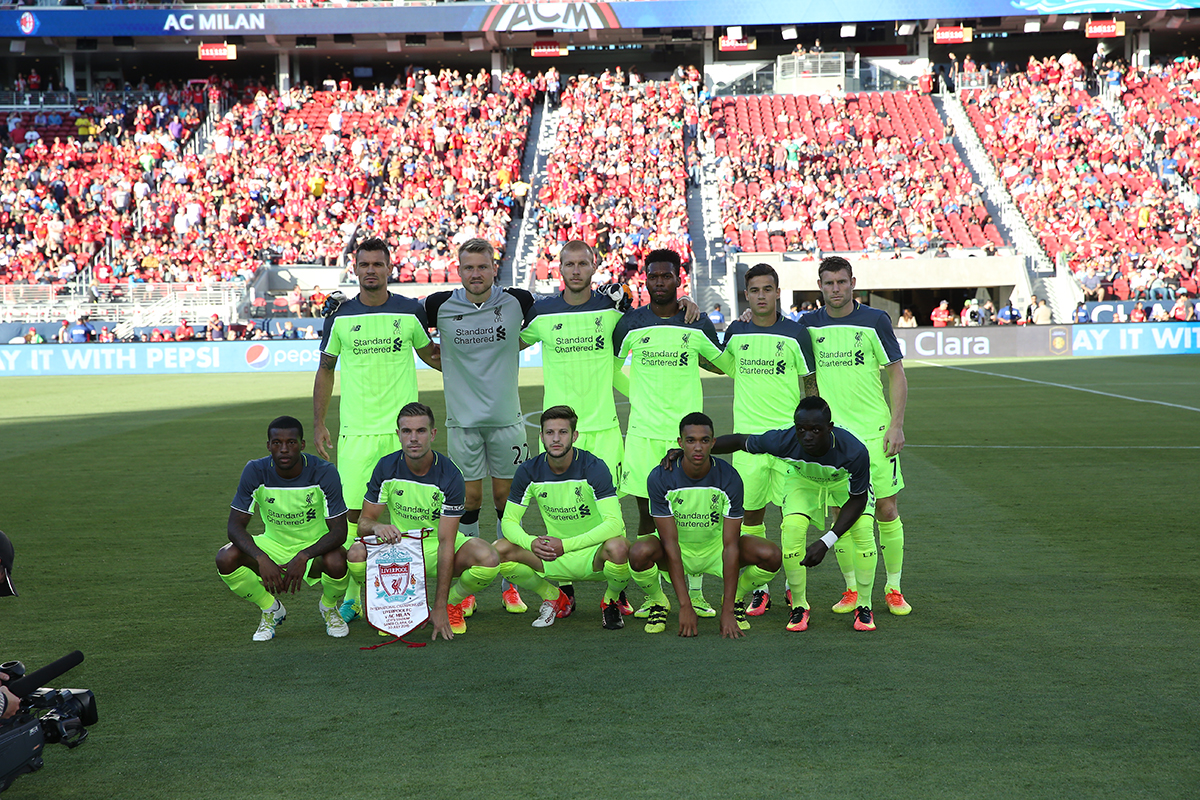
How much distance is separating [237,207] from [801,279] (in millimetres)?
20029

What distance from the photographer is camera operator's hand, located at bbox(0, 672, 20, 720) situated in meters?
3.40

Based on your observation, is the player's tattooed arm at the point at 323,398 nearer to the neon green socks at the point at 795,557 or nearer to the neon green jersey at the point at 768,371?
the neon green jersey at the point at 768,371

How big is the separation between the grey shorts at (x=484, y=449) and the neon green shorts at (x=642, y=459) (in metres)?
0.66

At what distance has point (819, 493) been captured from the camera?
6.06m

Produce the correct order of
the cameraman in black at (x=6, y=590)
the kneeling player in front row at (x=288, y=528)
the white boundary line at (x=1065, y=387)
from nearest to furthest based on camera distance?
the cameraman in black at (x=6, y=590) < the kneeling player in front row at (x=288, y=528) < the white boundary line at (x=1065, y=387)

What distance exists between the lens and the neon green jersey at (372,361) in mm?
6535

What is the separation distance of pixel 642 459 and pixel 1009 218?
33589 millimetres

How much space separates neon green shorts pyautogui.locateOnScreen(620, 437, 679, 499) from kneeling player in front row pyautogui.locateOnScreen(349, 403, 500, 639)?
1116 millimetres

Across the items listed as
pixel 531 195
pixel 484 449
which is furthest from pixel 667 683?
pixel 531 195

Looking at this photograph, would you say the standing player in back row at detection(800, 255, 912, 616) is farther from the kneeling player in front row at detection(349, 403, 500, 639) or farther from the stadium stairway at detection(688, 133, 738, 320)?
the stadium stairway at detection(688, 133, 738, 320)

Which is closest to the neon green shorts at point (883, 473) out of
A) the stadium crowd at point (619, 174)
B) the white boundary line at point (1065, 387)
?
the white boundary line at point (1065, 387)

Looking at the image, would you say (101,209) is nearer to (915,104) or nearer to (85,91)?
(85,91)

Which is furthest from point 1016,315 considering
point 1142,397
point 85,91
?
point 85,91

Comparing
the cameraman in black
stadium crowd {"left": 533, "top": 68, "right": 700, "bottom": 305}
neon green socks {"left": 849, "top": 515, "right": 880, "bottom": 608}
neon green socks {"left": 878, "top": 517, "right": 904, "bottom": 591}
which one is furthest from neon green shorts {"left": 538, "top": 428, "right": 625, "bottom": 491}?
stadium crowd {"left": 533, "top": 68, "right": 700, "bottom": 305}
